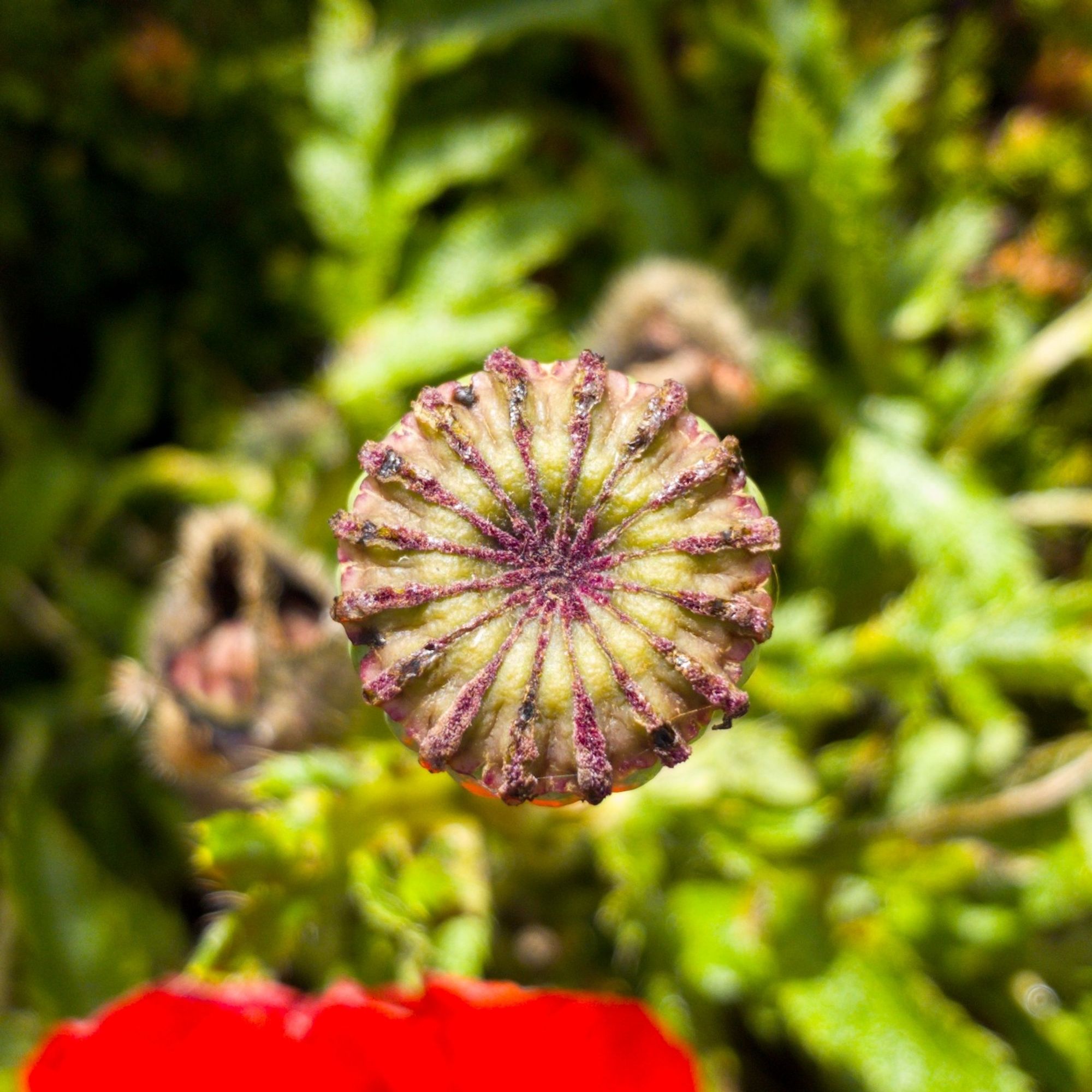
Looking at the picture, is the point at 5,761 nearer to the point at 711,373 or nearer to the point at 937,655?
the point at 711,373

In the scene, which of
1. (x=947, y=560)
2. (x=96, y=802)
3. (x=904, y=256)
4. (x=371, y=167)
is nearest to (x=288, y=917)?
(x=96, y=802)

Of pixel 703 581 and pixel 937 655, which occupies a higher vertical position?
pixel 937 655

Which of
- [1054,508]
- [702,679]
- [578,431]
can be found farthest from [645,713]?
[1054,508]

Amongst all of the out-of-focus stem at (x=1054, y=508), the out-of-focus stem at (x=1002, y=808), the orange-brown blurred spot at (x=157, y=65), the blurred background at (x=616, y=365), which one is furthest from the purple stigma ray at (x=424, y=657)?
the orange-brown blurred spot at (x=157, y=65)

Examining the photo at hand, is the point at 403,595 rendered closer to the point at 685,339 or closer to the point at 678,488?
the point at 678,488

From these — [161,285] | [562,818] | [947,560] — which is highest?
[161,285]

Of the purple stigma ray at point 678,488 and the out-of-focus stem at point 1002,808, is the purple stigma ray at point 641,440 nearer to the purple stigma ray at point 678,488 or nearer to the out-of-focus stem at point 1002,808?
the purple stigma ray at point 678,488
